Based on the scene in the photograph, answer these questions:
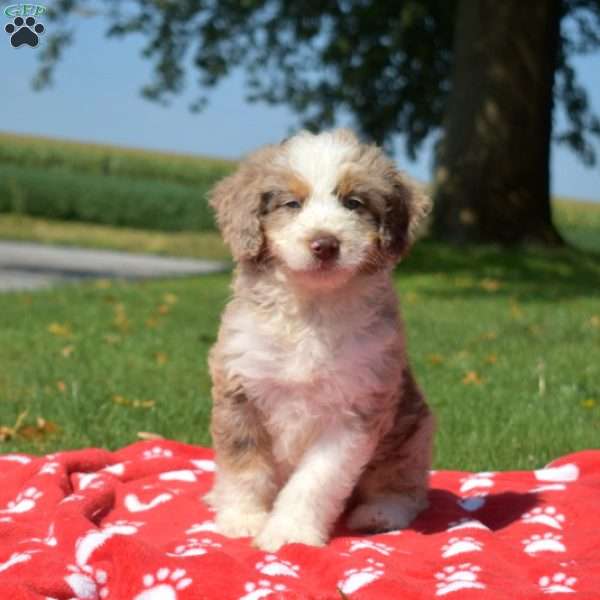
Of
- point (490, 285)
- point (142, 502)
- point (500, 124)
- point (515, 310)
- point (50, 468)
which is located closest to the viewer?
point (142, 502)

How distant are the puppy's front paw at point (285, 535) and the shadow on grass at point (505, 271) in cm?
935

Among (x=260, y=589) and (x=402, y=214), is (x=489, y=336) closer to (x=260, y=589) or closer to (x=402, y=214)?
(x=402, y=214)

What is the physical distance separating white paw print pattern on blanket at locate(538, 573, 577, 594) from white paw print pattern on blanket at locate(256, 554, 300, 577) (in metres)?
0.88

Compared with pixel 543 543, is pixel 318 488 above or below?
above

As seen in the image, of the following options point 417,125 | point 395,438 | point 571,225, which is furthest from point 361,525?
point 571,225

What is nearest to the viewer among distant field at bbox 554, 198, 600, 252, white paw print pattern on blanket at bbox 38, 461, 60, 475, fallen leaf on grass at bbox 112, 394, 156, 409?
white paw print pattern on blanket at bbox 38, 461, 60, 475

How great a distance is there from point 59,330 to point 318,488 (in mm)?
6115

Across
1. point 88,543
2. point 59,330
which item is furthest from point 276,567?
point 59,330

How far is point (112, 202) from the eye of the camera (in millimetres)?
37000

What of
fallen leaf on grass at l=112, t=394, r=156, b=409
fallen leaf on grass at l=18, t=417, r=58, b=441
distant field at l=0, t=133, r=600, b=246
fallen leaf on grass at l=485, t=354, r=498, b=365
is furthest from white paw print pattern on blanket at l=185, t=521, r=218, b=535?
distant field at l=0, t=133, r=600, b=246

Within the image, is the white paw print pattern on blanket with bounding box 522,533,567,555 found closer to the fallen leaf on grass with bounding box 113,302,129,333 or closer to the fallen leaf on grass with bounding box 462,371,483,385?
the fallen leaf on grass with bounding box 462,371,483,385

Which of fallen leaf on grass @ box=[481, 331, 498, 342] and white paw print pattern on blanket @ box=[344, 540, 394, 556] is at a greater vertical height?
white paw print pattern on blanket @ box=[344, 540, 394, 556]

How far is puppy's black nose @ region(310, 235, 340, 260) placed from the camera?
3.82 metres

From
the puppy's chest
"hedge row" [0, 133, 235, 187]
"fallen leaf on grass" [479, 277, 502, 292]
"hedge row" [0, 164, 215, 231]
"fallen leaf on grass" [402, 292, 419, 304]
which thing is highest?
the puppy's chest
